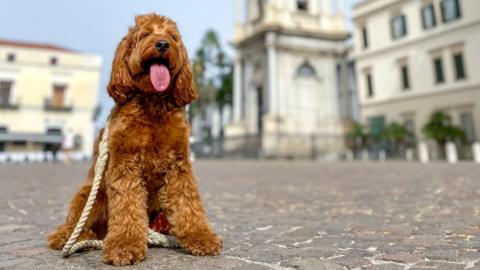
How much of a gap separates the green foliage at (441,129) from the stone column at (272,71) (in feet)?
31.8

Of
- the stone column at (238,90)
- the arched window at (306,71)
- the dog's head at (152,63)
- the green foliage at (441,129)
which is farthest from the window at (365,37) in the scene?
the dog's head at (152,63)

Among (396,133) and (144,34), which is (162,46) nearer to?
(144,34)

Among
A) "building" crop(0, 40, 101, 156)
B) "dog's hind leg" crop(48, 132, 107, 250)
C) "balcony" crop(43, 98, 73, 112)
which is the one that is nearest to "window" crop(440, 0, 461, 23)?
"dog's hind leg" crop(48, 132, 107, 250)

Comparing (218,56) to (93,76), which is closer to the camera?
(93,76)

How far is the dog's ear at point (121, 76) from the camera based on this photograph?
7.27ft

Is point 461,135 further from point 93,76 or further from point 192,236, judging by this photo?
point 93,76

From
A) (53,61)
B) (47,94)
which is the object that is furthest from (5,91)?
(53,61)

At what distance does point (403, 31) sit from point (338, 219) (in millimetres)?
25835

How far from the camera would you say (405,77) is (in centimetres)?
2611

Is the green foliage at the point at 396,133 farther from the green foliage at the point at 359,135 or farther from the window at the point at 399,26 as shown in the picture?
the window at the point at 399,26

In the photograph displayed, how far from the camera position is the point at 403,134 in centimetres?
2350

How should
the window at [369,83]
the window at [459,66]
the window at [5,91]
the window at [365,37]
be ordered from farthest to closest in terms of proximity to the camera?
1. the window at [5,91]
2. the window at [365,37]
3. the window at [369,83]
4. the window at [459,66]

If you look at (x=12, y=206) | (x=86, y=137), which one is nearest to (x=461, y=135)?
(x=12, y=206)

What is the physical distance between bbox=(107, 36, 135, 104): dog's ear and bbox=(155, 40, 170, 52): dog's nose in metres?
0.23
